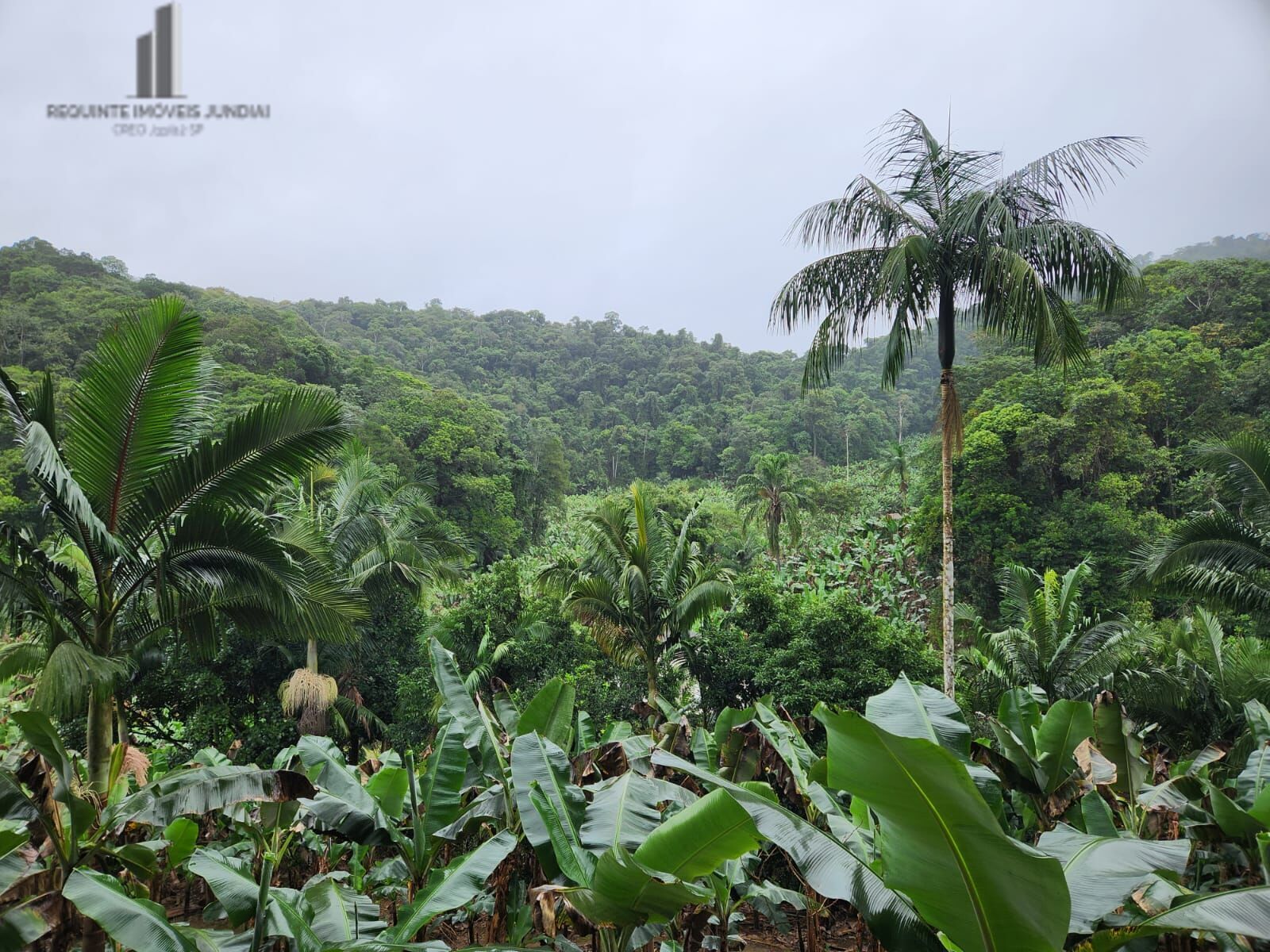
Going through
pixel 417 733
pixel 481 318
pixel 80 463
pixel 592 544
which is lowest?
pixel 417 733

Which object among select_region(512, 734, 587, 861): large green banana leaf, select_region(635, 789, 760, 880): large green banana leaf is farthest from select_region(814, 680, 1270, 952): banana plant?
select_region(512, 734, 587, 861): large green banana leaf

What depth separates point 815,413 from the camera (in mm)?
52188

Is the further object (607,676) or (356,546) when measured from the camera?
(607,676)

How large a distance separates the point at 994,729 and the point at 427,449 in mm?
30592

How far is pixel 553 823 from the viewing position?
241cm

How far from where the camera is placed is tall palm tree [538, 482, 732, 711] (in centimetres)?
1328

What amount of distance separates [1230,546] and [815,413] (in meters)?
43.7

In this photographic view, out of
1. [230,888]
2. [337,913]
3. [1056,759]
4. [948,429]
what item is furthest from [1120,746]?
[948,429]

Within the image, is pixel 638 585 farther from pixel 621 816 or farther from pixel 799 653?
A: pixel 621 816

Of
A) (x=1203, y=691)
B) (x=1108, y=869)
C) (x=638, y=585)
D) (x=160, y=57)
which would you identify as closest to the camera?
(x=1108, y=869)

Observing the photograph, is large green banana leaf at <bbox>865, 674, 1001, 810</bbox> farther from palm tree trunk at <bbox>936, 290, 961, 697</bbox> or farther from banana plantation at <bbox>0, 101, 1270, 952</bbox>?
palm tree trunk at <bbox>936, 290, 961, 697</bbox>

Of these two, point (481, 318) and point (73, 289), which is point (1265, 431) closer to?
point (73, 289)

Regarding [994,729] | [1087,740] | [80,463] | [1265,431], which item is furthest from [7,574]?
[1265,431]

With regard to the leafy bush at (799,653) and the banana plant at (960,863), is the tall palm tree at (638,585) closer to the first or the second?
the leafy bush at (799,653)
